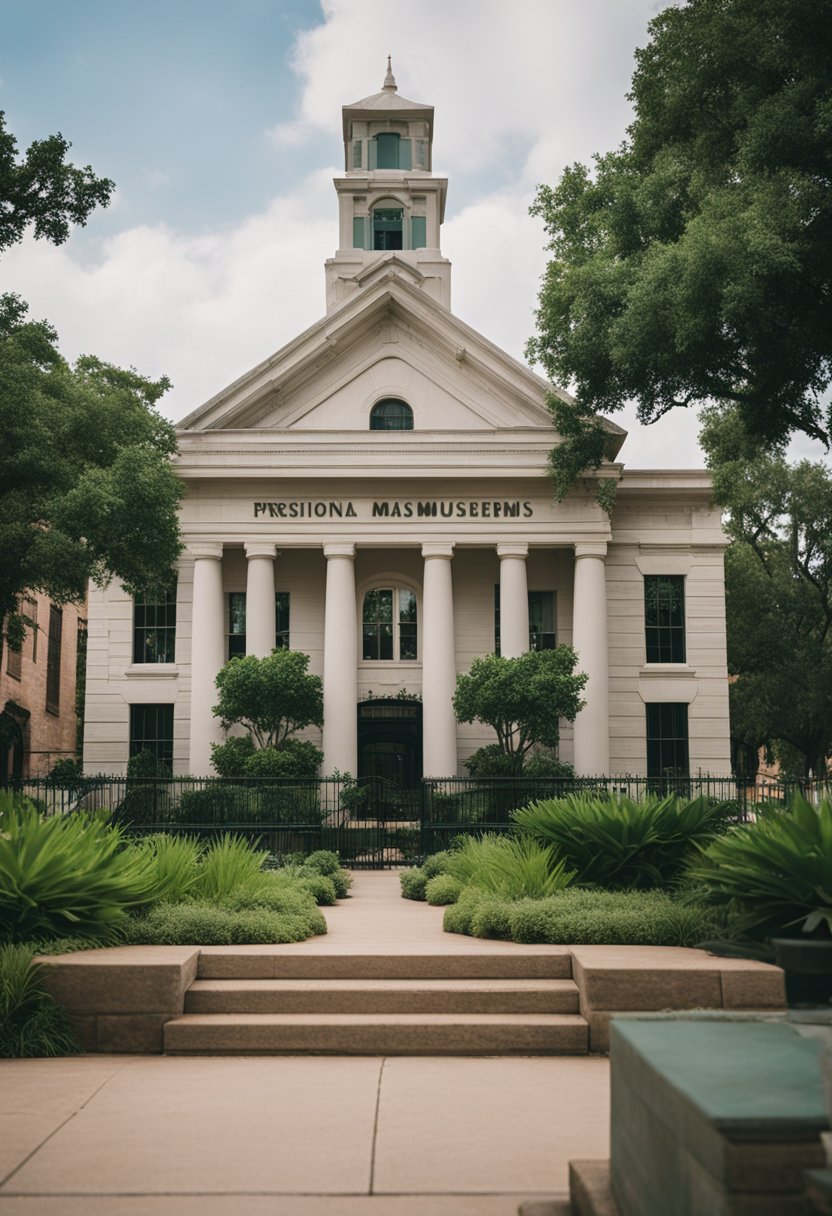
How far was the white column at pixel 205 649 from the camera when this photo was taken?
32969 millimetres

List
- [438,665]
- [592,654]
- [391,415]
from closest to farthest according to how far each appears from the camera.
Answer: [438,665]
[592,654]
[391,415]

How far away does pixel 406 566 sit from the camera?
3672cm

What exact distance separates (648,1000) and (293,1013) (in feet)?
8.20

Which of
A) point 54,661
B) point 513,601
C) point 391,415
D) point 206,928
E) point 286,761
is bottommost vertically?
point 206,928

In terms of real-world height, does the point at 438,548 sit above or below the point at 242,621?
above

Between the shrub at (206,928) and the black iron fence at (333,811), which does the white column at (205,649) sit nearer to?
the black iron fence at (333,811)

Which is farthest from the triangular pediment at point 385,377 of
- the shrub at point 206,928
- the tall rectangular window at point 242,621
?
the shrub at point 206,928

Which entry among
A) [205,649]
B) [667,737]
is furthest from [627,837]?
[667,737]

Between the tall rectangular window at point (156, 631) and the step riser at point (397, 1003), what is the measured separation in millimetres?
28576

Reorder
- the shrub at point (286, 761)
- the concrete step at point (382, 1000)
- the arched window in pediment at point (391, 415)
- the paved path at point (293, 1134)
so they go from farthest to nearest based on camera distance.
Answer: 1. the arched window in pediment at point (391, 415)
2. the shrub at point (286, 761)
3. the concrete step at point (382, 1000)
4. the paved path at point (293, 1134)

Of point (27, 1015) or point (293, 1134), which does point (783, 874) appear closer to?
point (293, 1134)

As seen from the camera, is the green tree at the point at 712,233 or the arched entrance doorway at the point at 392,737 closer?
the green tree at the point at 712,233

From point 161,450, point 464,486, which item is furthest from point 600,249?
point 161,450

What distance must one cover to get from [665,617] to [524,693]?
360 inches
